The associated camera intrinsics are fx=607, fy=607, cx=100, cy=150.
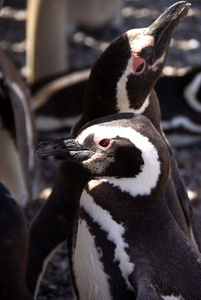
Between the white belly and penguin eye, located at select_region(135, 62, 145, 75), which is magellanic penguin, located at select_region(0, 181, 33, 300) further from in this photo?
penguin eye, located at select_region(135, 62, 145, 75)

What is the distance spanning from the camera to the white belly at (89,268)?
155 cm

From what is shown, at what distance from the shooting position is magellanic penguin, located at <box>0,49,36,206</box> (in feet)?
7.41

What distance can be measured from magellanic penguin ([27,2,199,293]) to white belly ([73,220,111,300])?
0.80ft

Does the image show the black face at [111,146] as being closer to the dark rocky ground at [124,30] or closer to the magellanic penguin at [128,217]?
the magellanic penguin at [128,217]

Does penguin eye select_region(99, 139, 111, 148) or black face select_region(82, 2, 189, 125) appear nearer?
penguin eye select_region(99, 139, 111, 148)

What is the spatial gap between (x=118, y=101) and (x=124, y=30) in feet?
9.00

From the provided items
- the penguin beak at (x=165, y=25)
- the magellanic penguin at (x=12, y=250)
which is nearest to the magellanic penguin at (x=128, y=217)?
the magellanic penguin at (x=12, y=250)

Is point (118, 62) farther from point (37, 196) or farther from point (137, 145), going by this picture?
point (37, 196)

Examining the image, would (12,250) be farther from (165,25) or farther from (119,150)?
(165,25)

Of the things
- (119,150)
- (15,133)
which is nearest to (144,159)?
(119,150)

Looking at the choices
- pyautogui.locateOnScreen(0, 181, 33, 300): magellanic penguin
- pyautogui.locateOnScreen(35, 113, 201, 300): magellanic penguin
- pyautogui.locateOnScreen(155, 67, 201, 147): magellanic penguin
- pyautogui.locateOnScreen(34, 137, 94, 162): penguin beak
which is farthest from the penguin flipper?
pyautogui.locateOnScreen(155, 67, 201, 147): magellanic penguin

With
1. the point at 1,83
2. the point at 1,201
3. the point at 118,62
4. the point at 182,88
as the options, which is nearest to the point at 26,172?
the point at 1,83

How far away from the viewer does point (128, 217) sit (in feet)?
5.03

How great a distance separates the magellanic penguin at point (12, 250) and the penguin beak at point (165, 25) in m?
0.66
